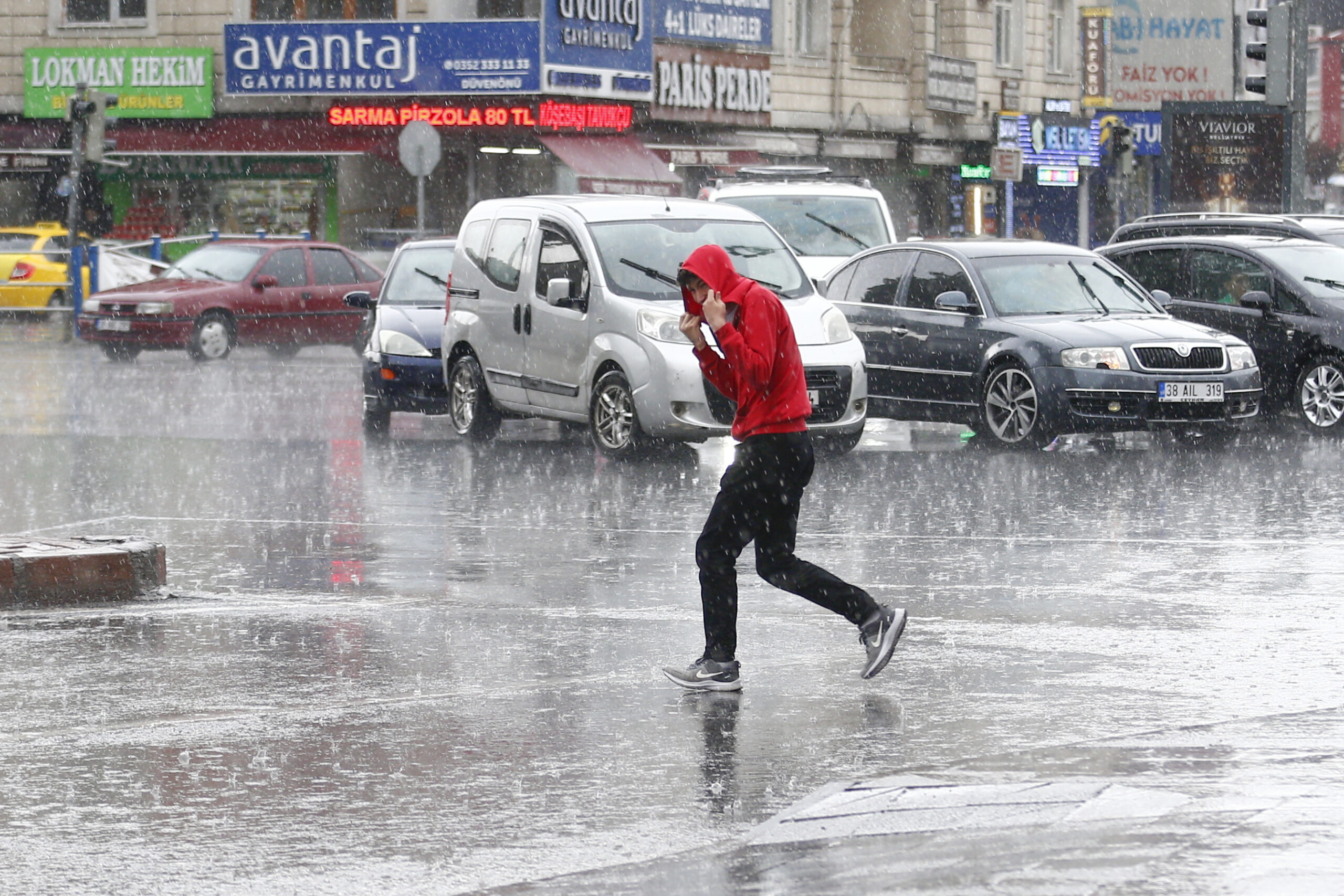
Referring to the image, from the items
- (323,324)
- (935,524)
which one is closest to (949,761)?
(935,524)

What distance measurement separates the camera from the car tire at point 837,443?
51.5 feet

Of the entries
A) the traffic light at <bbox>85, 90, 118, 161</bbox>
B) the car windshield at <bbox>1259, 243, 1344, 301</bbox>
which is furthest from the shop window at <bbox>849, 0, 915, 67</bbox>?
the car windshield at <bbox>1259, 243, 1344, 301</bbox>

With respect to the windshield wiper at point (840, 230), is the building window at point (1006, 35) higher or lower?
higher

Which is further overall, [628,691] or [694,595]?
[694,595]

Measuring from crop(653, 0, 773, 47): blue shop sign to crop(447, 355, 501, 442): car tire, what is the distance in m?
22.9

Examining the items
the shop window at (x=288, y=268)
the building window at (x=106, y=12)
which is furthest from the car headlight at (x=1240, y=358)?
the building window at (x=106, y=12)

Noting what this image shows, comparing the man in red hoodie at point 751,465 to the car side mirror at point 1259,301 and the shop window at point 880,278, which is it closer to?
the shop window at point 880,278

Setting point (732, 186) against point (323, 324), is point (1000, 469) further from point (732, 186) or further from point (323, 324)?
point (323, 324)

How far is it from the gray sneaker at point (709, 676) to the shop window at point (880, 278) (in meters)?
10.3

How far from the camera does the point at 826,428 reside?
49.7ft

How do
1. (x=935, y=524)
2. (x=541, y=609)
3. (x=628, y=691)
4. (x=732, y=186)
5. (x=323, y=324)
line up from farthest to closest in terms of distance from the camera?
(x=323, y=324) → (x=732, y=186) → (x=935, y=524) → (x=541, y=609) → (x=628, y=691)

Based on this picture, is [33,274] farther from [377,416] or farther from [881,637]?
[881,637]

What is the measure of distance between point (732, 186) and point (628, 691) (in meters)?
15.7

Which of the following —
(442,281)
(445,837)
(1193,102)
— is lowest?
(445,837)
